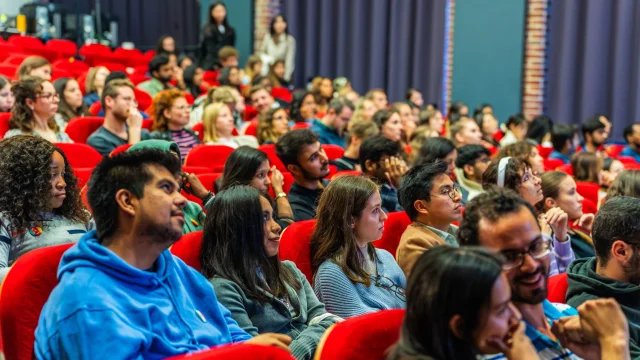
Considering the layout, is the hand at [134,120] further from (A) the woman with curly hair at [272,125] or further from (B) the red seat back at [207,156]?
(A) the woman with curly hair at [272,125]

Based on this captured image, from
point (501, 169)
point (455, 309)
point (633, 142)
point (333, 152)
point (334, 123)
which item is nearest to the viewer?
point (455, 309)

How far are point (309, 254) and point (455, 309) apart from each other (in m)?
1.37

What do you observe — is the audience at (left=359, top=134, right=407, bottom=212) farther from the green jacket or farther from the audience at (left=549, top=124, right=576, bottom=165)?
the audience at (left=549, top=124, right=576, bottom=165)

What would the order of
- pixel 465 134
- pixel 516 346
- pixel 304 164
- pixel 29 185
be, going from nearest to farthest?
pixel 516 346
pixel 29 185
pixel 304 164
pixel 465 134

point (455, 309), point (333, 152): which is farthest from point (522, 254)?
point (333, 152)

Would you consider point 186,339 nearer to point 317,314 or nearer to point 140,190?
point 140,190

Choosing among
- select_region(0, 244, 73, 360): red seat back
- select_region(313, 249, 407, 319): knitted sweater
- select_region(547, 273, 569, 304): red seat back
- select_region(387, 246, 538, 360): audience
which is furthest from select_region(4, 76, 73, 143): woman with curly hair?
select_region(387, 246, 538, 360): audience

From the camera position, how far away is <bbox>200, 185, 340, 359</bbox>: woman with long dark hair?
7.54 ft

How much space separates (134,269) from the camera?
1.82 metres

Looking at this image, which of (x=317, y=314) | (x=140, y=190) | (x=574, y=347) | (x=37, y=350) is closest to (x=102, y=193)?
(x=140, y=190)

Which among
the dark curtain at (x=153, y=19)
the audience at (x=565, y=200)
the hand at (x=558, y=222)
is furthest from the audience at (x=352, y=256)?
the dark curtain at (x=153, y=19)

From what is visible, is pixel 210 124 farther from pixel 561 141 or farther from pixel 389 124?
pixel 561 141

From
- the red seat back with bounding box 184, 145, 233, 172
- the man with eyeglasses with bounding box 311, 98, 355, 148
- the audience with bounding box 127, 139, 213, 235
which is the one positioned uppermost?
the audience with bounding box 127, 139, 213, 235

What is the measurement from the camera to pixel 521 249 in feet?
6.26
